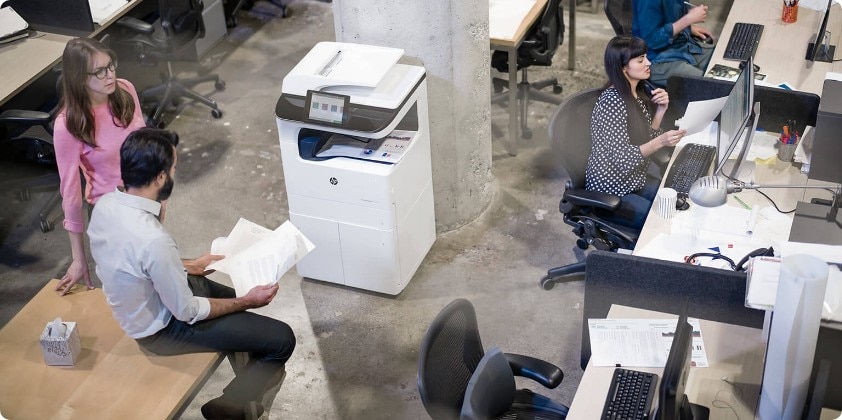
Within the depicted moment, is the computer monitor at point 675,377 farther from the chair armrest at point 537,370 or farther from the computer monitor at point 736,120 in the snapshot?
the computer monitor at point 736,120

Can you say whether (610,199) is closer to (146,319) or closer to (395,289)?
(395,289)

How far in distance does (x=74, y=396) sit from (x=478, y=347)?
1393 millimetres

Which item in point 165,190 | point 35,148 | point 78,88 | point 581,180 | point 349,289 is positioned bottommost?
point 349,289

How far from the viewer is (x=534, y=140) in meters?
5.71

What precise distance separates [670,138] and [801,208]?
668 mm

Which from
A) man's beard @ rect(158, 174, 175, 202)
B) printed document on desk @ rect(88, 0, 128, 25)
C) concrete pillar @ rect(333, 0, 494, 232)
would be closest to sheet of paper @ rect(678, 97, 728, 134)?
concrete pillar @ rect(333, 0, 494, 232)

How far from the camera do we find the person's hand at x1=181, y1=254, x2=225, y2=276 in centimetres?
370

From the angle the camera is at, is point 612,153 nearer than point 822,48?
Yes

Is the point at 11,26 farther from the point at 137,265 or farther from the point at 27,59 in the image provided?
the point at 137,265

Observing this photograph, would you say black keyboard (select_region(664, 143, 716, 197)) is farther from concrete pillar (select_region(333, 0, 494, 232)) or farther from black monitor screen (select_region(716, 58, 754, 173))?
concrete pillar (select_region(333, 0, 494, 232))

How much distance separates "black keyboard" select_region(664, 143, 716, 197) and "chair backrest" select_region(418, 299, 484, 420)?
4.06 feet

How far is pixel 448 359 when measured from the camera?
127 inches

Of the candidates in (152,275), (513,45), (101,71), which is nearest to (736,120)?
(513,45)

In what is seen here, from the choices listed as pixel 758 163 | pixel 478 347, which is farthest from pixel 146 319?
pixel 758 163
